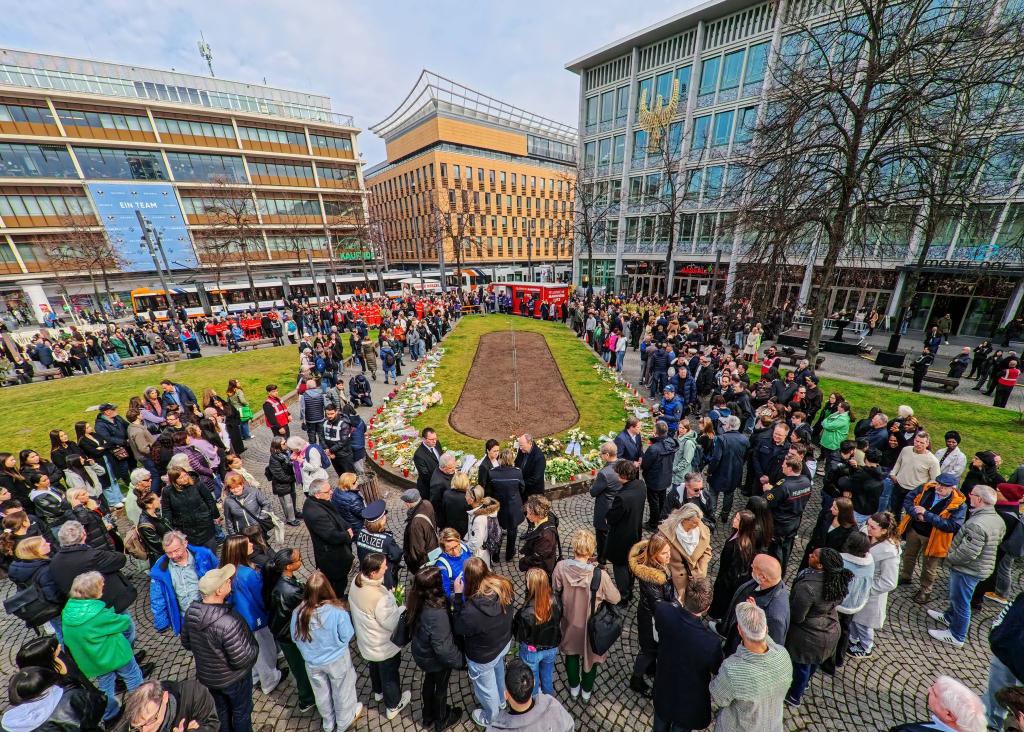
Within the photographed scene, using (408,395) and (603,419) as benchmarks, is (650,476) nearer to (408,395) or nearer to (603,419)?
(603,419)

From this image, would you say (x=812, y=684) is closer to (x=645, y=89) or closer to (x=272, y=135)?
(x=645, y=89)

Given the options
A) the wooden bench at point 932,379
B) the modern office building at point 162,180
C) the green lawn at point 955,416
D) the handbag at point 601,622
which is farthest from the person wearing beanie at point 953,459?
the modern office building at point 162,180

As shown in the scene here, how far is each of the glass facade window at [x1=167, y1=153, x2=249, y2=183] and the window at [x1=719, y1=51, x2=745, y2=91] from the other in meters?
51.1

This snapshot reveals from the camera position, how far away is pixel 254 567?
414cm

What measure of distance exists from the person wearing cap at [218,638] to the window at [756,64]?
40.3m

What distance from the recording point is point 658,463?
671cm

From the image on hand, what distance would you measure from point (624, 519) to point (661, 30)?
140 ft

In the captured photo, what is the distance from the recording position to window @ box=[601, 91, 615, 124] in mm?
37625

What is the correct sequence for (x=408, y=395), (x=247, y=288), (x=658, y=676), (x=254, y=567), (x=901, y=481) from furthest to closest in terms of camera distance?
1. (x=247, y=288)
2. (x=408, y=395)
3. (x=901, y=481)
4. (x=254, y=567)
5. (x=658, y=676)

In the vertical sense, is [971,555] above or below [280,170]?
below

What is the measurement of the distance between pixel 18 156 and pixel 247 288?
22939 mm

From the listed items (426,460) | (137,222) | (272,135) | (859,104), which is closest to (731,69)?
(859,104)

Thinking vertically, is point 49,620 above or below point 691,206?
below

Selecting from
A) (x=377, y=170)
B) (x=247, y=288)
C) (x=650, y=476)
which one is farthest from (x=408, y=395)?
(x=377, y=170)
